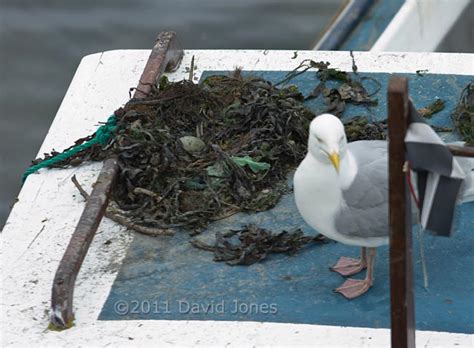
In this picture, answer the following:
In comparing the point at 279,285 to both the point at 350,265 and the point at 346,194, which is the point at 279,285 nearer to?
the point at 350,265

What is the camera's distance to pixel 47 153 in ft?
13.4

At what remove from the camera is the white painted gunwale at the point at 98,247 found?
3.07m

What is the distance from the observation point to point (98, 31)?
849cm

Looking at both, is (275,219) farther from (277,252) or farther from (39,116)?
(39,116)

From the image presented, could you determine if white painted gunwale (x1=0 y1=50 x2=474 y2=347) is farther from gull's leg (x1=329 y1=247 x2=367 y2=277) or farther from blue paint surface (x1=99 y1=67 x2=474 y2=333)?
gull's leg (x1=329 y1=247 x2=367 y2=277)

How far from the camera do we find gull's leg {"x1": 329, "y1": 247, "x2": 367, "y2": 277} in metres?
3.32

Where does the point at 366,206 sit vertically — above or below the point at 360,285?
above

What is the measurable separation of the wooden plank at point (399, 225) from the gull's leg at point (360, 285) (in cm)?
44

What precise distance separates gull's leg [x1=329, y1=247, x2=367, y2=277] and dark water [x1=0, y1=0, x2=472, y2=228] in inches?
192

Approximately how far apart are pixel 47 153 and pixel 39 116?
4.01 meters

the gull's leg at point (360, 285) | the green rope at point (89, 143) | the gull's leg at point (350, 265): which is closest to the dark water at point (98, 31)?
the green rope at point (89, 143)

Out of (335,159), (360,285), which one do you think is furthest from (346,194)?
(360,285)

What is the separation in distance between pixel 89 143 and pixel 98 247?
559 millimetres

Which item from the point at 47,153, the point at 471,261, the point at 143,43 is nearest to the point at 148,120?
the point at 47,153
